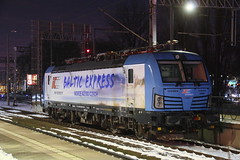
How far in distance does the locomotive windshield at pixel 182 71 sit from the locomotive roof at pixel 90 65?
248cm

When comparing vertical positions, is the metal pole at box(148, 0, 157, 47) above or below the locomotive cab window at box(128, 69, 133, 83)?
above

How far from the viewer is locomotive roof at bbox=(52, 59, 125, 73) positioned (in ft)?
58.3

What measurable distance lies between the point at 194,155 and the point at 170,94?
310 centimetres

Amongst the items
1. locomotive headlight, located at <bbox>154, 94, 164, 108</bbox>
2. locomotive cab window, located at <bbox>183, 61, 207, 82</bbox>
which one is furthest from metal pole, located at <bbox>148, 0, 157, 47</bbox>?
locomotive headlight, located at <bbox>154, 94, 164, 108</bbox>

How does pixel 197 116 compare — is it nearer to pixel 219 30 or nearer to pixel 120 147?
pixel 120 147

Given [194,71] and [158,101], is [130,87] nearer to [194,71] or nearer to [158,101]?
[158,101]

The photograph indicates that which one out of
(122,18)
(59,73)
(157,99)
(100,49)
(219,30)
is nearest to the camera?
(157,99)

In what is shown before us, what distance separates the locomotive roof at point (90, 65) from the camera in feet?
58.3

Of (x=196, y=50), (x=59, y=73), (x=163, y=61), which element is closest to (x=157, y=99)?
(x=163, y=61)

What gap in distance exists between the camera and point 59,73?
80.9ft

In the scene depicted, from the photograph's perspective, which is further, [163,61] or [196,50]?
[196,50]

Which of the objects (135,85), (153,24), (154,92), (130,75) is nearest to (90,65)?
(153,24)

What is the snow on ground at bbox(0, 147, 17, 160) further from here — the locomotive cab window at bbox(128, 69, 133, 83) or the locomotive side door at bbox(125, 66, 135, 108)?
the locomotive cab window at bbox(128, 69, 133, 83)

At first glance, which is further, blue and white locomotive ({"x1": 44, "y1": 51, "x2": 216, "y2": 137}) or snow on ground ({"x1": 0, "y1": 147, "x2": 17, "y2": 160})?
blue and white locomotive ({"x1": 44, "y1": 51, "x2": 216, "y2": 137})
